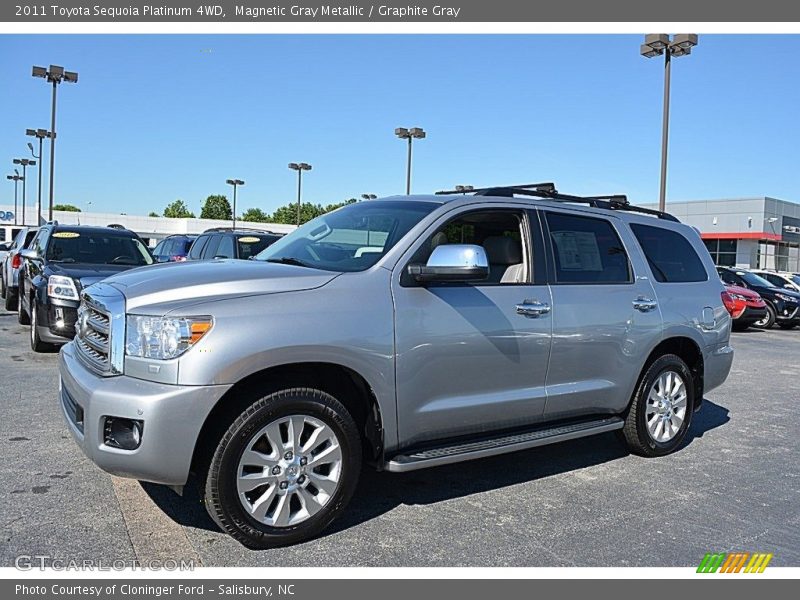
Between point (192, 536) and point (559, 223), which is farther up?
point (559, 223)

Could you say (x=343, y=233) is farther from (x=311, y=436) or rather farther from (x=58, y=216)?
(x=58, y=216)

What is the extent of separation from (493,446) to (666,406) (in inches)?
83.1

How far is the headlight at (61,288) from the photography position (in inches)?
319

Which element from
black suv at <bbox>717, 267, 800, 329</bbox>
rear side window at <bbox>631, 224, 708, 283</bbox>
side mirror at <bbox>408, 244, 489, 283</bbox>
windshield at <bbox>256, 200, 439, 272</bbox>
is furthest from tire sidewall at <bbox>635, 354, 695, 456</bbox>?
black suv at <bbox>717, 267, 800, 329</bbox>

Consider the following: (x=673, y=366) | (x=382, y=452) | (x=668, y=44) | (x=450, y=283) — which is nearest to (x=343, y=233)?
(x=450, y=283)

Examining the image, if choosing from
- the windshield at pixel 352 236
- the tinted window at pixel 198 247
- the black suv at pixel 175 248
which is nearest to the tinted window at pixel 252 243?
the tinted window at pixel 198 247

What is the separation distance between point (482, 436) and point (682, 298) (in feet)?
8.05

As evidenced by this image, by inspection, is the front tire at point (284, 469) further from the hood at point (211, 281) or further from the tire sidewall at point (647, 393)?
the tire sidewall at point (647, 393)

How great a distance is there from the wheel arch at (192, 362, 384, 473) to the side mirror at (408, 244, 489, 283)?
0.70 metres

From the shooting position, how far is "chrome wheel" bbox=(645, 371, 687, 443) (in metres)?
5.55

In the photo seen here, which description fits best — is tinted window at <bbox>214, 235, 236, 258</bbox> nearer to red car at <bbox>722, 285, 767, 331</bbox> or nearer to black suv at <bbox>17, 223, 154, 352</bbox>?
black suv at <bbox>17, 223, 154, 352</bbox>

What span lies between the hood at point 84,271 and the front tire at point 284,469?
16.9 feet

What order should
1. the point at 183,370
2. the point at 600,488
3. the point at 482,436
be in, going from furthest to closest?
the point at 600,488, the point at 482,436, the point at 183,370

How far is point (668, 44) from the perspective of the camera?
19.4m
